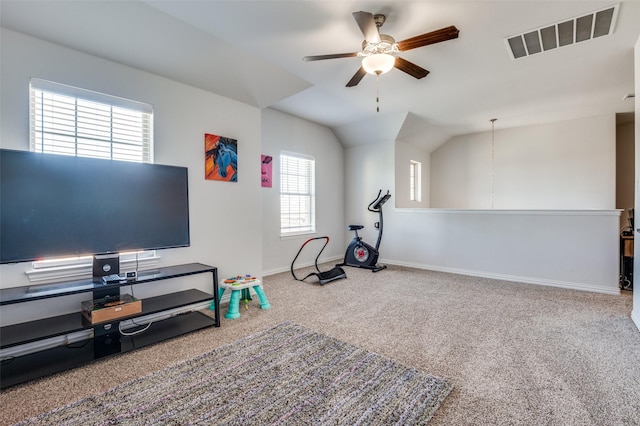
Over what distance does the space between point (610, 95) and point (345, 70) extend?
13.8 feet

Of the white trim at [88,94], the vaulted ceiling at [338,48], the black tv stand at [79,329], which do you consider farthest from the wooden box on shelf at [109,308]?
the vaulted ceiling at [338,48]

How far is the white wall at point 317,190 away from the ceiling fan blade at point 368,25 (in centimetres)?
291

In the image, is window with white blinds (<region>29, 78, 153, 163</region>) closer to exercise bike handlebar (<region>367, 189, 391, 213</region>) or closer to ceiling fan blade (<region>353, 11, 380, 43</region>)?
ceiling fan blade (<region>353, 11, 380, 43</region>)

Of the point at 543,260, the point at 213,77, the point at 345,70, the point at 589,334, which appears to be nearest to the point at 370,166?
the point at 345,70

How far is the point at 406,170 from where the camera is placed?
6375 millimetres

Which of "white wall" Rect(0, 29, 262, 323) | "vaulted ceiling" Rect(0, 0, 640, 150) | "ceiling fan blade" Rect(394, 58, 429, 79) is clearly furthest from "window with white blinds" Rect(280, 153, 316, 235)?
"ceiling fan blade" Rect(394, 58, 429, 79)

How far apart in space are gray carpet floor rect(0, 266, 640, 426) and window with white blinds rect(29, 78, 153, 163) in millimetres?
1828

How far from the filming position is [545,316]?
3131mm

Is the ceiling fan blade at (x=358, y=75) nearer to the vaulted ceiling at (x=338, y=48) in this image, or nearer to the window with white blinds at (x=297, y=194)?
the vaulted ceiling at (x=338, y=48)

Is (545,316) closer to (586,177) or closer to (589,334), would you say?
(589,334)

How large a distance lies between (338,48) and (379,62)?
2.32 ft

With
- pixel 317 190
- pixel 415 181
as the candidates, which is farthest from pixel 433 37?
pixel 415 181

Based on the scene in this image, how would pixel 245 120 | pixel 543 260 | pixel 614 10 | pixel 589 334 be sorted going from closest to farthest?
pixel 614 10 → pixel 589 334 → pixel 245 120 → pixel 543 260

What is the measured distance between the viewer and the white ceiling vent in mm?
2580
